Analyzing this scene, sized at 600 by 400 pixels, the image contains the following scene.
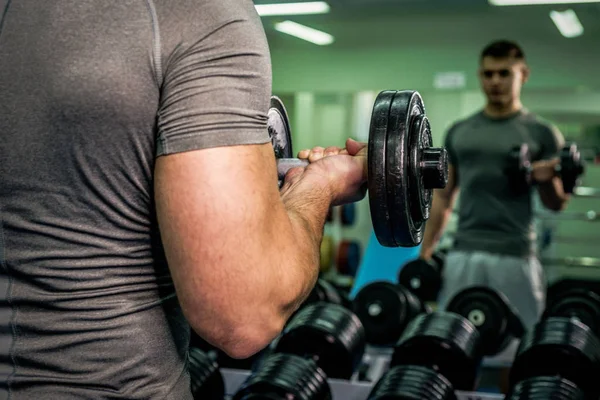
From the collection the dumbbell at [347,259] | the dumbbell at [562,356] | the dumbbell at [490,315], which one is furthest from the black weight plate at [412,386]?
the dumbbell at [347,259]

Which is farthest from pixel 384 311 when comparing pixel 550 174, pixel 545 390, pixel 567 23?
pixel 567 23

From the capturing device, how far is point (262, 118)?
0.61 m

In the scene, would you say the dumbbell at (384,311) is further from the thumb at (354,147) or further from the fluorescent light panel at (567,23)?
the fluorescent light panel at (567,23)

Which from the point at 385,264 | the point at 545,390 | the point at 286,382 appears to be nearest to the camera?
the point at 545,390

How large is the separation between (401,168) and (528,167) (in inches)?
68.1

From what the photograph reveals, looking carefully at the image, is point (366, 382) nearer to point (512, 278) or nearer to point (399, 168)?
point (512, 278)

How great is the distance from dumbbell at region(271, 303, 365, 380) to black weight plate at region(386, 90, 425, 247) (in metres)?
0.99

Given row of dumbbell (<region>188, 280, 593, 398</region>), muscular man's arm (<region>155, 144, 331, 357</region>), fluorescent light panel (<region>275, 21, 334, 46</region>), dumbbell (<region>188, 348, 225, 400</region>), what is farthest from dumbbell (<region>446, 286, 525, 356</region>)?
fluorescent light panel (<region>275, 21, 334, 46</region>)

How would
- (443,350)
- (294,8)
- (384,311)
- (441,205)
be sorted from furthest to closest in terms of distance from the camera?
(294,8)
(441,205)
(384,311)
(443,350)

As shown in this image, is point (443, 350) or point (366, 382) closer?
point (443, 350)

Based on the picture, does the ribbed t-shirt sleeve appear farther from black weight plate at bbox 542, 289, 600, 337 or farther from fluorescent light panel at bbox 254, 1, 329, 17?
fluorescent light panel at bbox 254, 1, 329, 17

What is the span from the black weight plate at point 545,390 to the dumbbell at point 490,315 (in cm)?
82

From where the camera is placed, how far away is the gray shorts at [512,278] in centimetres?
244

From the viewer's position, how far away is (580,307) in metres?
2.36
